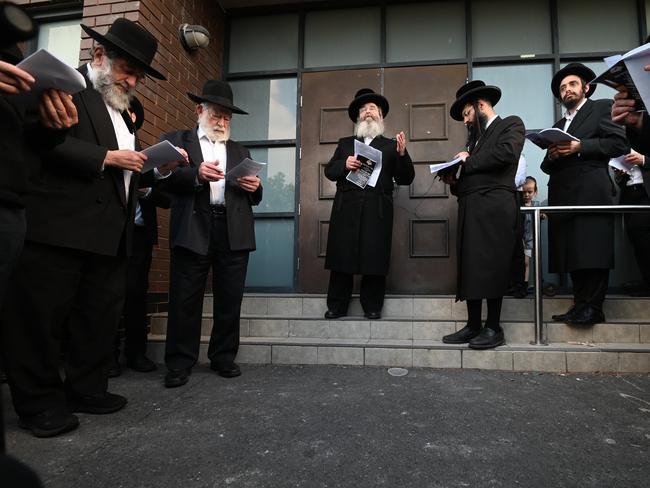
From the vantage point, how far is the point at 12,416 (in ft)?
7.60

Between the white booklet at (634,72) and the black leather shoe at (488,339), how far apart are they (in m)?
2.01

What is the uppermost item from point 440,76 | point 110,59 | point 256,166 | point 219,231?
point 440,76

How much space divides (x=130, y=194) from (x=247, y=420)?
Answer: 142 cm

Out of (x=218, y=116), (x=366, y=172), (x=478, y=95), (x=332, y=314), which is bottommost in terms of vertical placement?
(x=332, y=314)

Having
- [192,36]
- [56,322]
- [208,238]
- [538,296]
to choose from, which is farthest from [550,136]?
[192,36]

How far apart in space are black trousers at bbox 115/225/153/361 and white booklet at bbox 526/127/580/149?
3030 millimetres

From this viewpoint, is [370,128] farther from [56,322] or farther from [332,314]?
[56,322]

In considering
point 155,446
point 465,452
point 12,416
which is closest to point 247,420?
point 155,446

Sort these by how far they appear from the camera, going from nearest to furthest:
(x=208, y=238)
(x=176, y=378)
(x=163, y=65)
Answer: (x=176, y=378), (x=208, y=238), (x=163, y=65)

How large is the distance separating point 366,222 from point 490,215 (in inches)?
41.9

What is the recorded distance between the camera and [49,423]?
6.81 feet

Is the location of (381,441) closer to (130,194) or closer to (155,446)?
(155,446)

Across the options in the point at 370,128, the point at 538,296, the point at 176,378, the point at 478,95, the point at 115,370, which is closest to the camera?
the point at 176,378

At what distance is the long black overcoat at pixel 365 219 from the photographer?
155 inches
